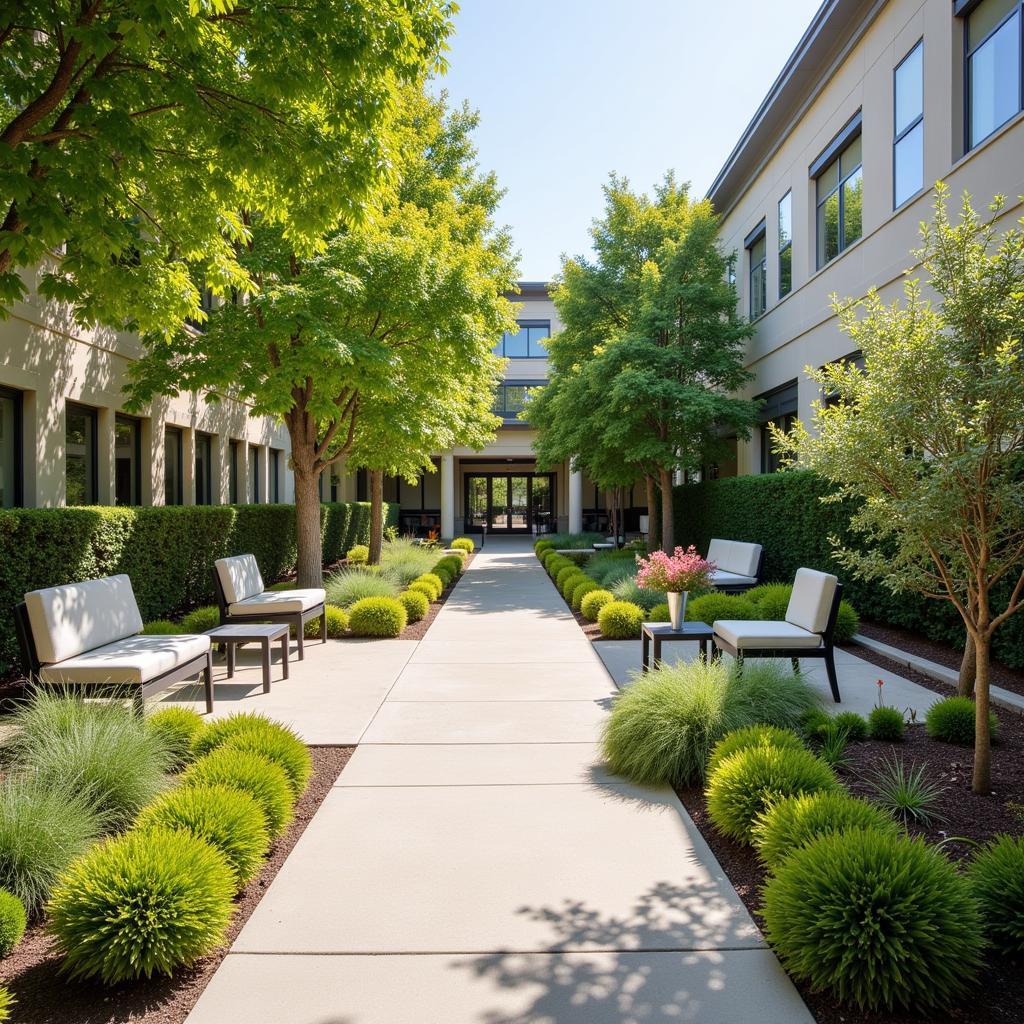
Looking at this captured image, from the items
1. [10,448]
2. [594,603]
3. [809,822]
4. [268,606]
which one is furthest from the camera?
[594,603]

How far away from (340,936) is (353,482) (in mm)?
27803

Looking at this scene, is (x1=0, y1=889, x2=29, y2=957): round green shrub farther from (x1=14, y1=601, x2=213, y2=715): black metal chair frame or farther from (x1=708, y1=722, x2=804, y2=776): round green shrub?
(x1=708, y1=722, x2=804, y2=776): round green shrub

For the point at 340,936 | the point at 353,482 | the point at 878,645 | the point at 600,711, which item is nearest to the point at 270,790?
the point at 340,936

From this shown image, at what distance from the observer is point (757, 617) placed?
9.11m

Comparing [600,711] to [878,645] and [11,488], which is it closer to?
[878,645]

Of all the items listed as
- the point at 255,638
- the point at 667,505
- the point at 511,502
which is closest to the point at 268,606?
the point at 255,638

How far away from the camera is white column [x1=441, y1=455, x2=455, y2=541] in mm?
32125

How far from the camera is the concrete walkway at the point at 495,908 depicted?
277 cm

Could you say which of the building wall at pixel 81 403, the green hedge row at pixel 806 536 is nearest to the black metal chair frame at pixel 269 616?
the building wall at pixel 81 403

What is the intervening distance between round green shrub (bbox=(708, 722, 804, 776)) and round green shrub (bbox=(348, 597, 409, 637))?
6.38 metres

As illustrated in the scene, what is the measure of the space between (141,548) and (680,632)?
6.90 meters

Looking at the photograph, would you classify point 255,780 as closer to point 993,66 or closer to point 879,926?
point 879,926

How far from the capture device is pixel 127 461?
11.7m

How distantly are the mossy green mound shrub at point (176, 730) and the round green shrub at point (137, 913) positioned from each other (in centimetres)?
187
